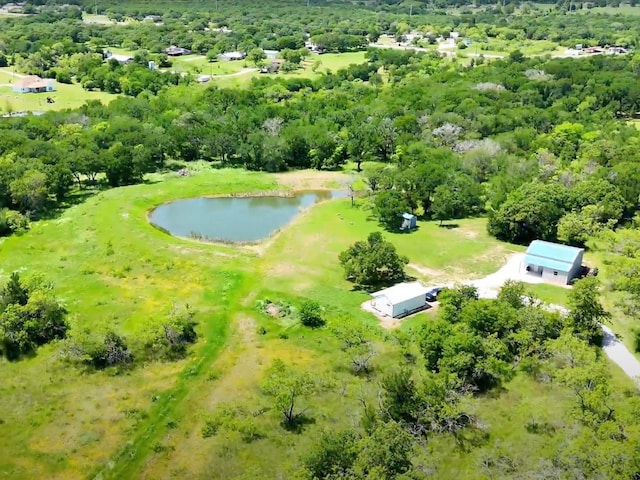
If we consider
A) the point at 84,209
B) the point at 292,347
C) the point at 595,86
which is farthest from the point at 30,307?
the point at 595,86

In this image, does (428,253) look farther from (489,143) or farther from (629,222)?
(489,143)

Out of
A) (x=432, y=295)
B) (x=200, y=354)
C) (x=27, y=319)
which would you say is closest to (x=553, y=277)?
(x=432, y=295)

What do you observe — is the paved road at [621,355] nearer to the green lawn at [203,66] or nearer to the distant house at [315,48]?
the green lawn at [203,66]

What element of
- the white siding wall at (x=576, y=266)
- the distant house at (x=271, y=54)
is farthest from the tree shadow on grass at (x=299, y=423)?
the distant house at (x=271, y=54)

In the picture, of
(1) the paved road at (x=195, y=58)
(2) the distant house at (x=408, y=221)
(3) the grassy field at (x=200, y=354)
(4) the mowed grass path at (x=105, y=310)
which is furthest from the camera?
(1) the paved road at (x=195, y=58)

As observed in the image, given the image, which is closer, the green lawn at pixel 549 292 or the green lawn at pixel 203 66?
the green lawn at pixel 549 292

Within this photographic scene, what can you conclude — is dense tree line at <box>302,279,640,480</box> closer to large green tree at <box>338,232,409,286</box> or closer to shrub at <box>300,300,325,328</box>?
shrub at <box>300,300,325,328</box>

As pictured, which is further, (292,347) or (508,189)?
(508,189)
